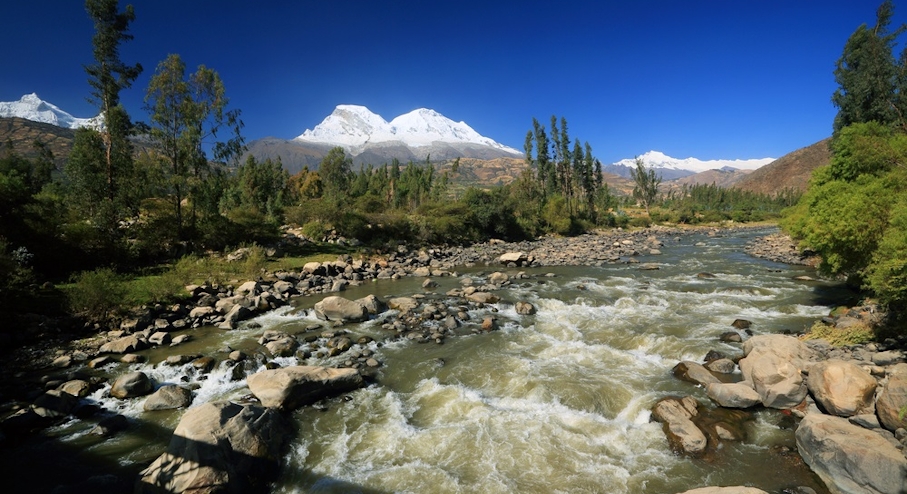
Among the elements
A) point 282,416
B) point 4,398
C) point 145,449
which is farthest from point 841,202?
point 4,398

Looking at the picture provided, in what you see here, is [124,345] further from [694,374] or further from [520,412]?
[694,374]

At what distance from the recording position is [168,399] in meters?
9.67

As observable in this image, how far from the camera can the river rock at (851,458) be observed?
6.03 metres

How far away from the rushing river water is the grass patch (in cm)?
156

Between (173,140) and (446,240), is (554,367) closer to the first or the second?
(173,140)

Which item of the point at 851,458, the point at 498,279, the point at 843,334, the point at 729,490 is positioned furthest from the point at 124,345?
the point at 843,334

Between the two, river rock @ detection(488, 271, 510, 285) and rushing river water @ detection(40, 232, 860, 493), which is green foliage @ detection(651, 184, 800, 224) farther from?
rushing river water @ detection(40, 232, 860, 493)

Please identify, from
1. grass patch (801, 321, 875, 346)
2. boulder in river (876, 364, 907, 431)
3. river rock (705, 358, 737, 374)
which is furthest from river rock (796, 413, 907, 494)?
grass patch (801, 321, 875, 346)

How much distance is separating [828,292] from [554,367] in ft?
58.1

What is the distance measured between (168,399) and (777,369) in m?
15.9

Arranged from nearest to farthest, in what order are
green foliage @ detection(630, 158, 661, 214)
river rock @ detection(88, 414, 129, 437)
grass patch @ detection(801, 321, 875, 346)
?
river rock @ detection(88, 414, 129, 437) < grass patch @ detection(801, 321, 875, 346) < green foliage @ detection(630, 158, 661, 214)

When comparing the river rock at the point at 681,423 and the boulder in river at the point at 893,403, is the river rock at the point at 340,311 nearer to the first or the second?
the river rock at the point at 681,423

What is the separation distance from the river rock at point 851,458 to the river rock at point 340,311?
14702 millimetres

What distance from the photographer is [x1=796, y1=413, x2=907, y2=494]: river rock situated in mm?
6031
